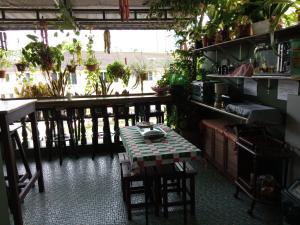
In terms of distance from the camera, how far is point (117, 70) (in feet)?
15.2

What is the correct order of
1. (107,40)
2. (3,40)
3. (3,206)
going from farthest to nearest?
1. (107,40)
2. (3,40)
3. (3,206)

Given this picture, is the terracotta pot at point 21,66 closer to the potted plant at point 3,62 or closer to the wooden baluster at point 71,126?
the potted plant at point 3,62

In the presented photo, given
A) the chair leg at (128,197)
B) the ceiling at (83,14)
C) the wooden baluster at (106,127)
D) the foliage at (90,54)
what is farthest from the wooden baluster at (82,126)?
the chair leg at (128,197)

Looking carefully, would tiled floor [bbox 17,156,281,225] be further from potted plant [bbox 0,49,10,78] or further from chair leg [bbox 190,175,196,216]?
potted plant [bbox 0,49,10,78]

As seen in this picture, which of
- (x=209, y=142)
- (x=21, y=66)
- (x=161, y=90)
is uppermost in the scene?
(x=21, y=66)

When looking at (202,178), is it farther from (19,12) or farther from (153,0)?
(19,12)

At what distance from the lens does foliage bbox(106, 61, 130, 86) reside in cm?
462

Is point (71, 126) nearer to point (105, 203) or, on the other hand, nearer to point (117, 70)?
point (117, 70)

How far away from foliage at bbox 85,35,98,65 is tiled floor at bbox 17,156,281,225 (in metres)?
2.01

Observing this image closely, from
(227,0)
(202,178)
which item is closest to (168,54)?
(227,0)

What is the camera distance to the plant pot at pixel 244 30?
8.78 feet

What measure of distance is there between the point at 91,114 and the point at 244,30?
273 centimetres

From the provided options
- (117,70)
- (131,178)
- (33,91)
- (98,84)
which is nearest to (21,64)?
(33,91)

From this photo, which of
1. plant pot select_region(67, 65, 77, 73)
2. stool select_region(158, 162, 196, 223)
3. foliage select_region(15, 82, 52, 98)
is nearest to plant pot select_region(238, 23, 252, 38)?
stool select_region(158, 162, 196, 223)
